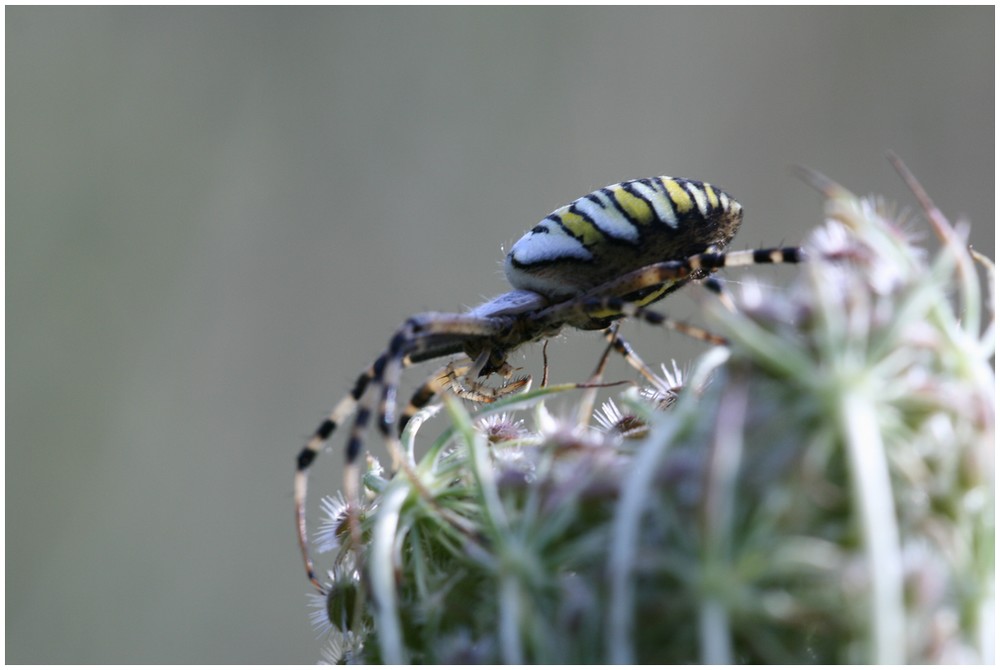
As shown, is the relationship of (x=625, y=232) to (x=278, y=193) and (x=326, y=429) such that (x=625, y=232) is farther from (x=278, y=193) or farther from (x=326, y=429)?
(x=278, y=193)

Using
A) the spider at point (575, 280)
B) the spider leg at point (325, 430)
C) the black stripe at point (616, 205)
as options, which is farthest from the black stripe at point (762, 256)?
the spider leg at point (325, 430)

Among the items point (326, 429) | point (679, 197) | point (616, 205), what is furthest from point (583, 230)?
point (326, 429)

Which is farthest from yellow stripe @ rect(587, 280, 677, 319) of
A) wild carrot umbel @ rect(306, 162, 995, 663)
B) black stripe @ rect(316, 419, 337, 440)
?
wild carrot umbel @ rect(306, 162, 995, 663)

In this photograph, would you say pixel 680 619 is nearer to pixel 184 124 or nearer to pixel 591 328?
pixel 591 328

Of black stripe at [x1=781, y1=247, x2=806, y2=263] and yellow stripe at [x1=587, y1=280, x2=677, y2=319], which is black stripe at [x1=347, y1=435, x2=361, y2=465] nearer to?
yellow stripe at [x1=587, y1=280, x2=677, y2=319]

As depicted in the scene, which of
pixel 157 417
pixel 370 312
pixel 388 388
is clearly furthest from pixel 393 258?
pixel 388 388

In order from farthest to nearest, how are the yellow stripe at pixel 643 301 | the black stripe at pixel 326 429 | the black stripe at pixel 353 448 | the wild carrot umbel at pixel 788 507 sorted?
the yellow stripe at pixel 643 301
the black stripe at pixel 326 429
the black stripe at pixel 353 448
the wild carrot umbel at pixel 788 507

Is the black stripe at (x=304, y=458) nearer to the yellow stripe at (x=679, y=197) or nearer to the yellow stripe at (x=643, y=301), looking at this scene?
the yellow stripe at (x=643, y=301)

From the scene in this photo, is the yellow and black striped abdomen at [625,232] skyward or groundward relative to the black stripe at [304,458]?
skyward
